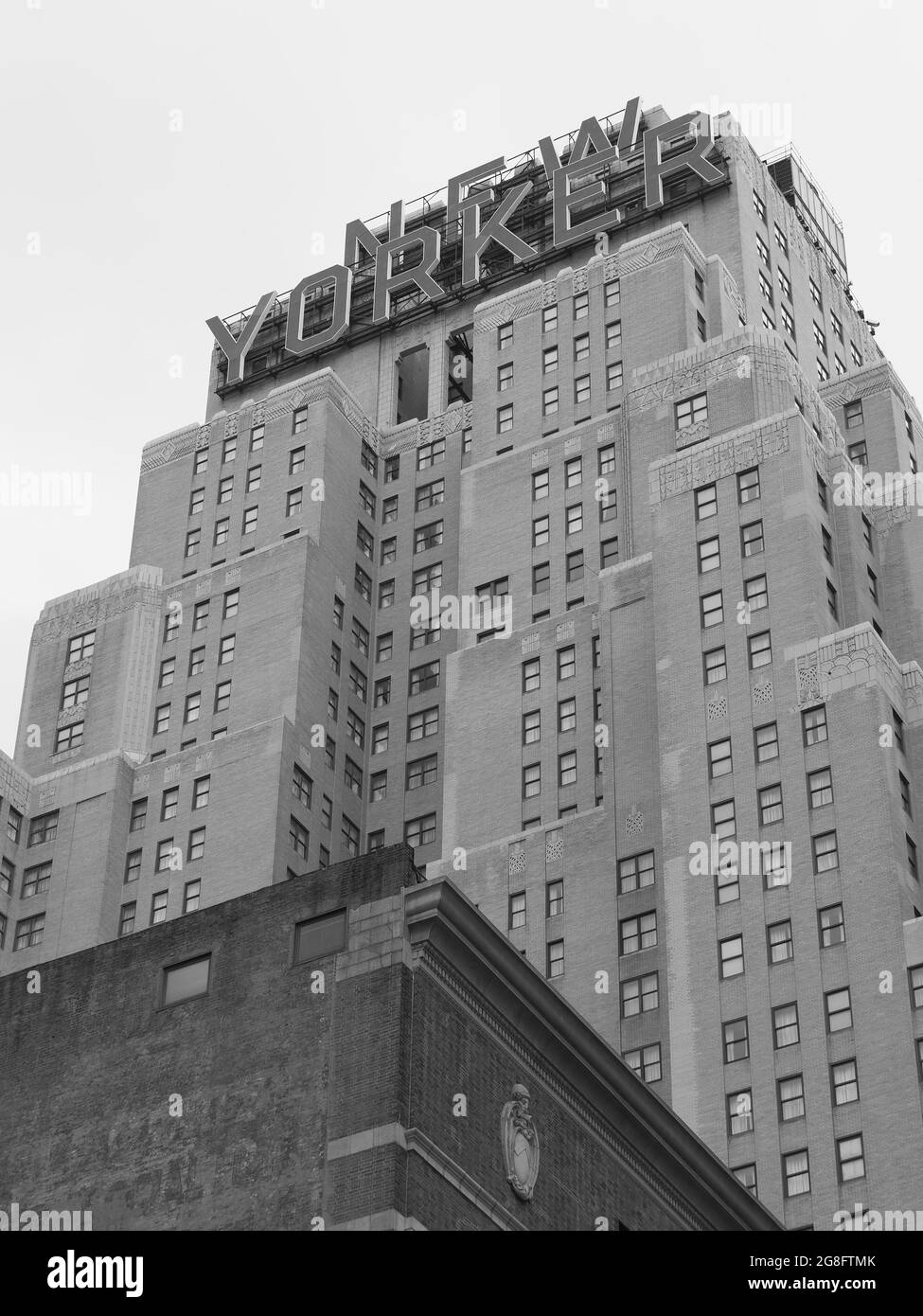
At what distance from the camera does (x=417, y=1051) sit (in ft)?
158

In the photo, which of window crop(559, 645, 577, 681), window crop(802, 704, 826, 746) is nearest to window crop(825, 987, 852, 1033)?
window crop(802, 704, 826, 746)

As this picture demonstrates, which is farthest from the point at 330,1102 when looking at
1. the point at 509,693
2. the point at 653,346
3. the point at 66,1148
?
the point at 653,346

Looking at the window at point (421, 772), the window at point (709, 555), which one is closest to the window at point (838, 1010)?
the window at point (709, 555)

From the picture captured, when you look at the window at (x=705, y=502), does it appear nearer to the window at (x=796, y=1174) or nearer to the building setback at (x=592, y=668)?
the building setback at (x=592, y=668)

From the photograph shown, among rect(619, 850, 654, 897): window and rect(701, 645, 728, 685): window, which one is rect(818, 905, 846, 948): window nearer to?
rect(619, 850, 654, 897): window

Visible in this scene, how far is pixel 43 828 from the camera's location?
134250 mm

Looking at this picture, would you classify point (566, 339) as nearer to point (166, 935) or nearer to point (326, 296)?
point (326, 296)

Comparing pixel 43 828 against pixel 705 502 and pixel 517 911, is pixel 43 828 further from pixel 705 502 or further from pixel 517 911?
pixel 705 502

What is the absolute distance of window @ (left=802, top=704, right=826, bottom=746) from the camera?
352ft

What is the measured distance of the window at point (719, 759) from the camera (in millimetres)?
109750

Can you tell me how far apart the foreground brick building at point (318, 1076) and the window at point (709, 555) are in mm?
65042

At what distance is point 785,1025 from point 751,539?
2900cm

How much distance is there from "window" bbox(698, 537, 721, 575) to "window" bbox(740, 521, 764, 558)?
1.46 metres

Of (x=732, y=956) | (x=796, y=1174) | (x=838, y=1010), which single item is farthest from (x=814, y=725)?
(x=796, y=1174)
